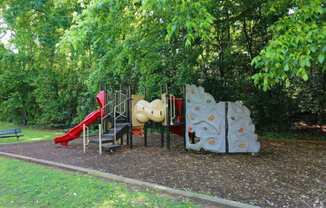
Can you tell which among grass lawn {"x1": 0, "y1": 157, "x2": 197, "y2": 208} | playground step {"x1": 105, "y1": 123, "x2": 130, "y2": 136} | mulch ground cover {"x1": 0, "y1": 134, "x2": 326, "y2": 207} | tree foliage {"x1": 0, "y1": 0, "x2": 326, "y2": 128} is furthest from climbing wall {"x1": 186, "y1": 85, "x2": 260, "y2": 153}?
grass lawn {"x1": 0, "y1": 157, "x2": 197, "y2": 208}

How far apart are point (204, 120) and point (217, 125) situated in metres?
0.36

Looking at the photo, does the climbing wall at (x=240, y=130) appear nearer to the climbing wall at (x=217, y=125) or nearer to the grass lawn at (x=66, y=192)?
the climbing wall at (x=217, y=125)

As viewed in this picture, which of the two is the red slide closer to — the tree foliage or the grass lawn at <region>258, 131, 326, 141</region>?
the tree foliage

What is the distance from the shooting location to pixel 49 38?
1689 cm

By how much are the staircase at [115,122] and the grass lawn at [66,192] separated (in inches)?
91.0

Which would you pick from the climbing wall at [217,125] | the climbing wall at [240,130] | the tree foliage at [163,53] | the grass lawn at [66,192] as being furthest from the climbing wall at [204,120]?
the grass lawn at [66,192]

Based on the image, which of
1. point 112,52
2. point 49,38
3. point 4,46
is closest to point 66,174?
point 112,52

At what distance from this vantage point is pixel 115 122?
915 cm

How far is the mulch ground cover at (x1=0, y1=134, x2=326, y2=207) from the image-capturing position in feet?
15.8

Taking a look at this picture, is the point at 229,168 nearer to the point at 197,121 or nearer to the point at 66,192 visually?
the point at 197,121

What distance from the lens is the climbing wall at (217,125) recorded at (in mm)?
7797

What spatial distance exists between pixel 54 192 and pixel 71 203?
684 millimetres

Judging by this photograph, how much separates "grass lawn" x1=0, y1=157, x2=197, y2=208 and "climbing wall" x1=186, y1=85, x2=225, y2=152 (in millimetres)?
3127

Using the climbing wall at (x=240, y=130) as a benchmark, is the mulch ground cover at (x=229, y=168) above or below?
below
